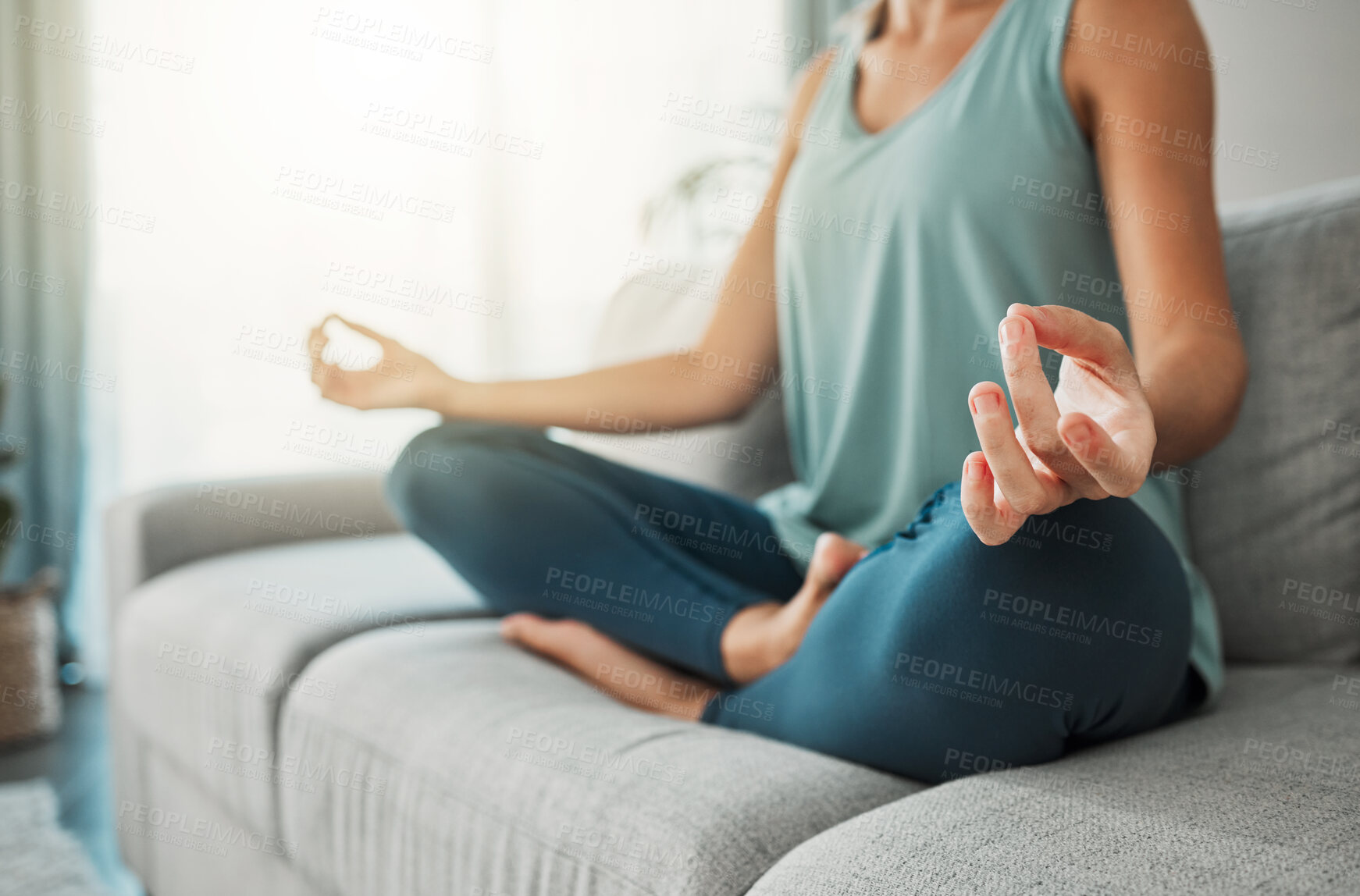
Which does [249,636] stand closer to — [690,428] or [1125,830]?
[690,428]

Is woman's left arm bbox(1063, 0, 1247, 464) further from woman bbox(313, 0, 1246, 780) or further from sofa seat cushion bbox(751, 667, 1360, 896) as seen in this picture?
sofa seat cushion bbox(751, 667, 1360, 896)

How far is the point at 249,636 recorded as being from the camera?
1.01 m

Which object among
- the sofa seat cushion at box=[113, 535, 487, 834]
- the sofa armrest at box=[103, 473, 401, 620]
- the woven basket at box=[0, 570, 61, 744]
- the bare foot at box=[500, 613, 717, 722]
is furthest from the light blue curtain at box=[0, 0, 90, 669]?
the bare foot at box=[500, 613, 717, 722]

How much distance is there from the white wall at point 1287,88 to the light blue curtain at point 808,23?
3.98ft

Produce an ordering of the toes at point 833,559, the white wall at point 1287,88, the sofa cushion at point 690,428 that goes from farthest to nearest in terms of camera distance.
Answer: the white wall at point 1287,88 < the sofa cushion at point 690,428 < the toes at point 833,559

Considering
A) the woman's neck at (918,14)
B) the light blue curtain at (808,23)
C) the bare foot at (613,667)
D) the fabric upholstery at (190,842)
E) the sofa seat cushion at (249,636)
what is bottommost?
the fabric upholstery at (190,842)

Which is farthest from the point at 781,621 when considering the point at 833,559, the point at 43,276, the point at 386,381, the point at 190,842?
the point at 43,276

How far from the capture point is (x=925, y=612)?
0.56 meters

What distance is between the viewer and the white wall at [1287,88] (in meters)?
1.60

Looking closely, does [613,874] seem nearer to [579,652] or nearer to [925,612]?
[925,612]

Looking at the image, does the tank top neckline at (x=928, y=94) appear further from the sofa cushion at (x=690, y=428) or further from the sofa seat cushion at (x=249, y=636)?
the sofa seat cushion at (x=249, y=636)

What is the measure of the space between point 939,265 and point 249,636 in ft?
2.55

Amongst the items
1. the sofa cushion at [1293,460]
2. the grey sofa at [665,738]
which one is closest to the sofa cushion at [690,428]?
the grey sofa at [665,738]

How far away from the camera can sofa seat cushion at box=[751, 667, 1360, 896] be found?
42 cm
